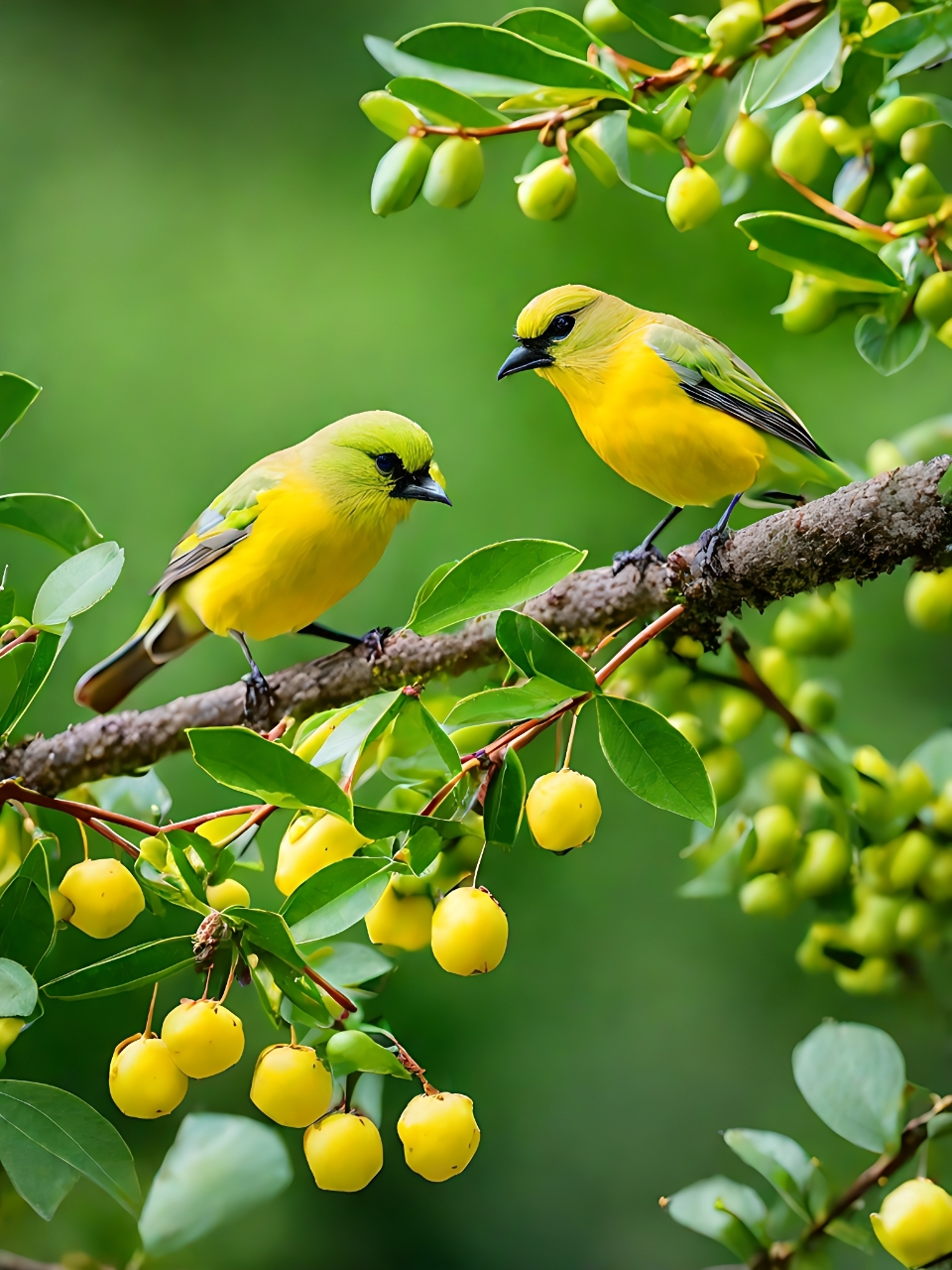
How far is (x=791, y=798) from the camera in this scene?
0.69 metres

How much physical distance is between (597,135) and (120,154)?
123 cm

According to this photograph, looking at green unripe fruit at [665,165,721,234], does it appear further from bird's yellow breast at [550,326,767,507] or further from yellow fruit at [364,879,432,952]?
yellow fruit at [364,879,432,952]

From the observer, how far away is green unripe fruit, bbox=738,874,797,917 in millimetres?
649

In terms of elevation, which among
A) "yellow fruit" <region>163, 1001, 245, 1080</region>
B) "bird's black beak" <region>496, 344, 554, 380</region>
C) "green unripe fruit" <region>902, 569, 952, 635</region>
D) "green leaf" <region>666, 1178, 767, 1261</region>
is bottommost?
"green leaf" <region>666, 1178, 767, 1261</region>

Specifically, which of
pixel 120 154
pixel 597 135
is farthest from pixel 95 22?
pixel 597 135

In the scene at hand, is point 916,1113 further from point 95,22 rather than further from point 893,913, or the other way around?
point 95,22

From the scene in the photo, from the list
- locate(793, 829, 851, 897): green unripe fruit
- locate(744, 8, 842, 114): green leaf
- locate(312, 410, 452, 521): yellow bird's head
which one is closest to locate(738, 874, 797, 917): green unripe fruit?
locate(793, 829, 851, 897): green unripe fruit

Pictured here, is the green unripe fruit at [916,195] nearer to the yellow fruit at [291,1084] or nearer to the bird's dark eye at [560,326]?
the bird's dark eye at [560,326]

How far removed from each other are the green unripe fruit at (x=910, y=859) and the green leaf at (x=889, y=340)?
0.95ft

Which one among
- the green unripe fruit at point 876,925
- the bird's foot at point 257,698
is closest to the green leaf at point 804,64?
the bird's foot at point 257,698

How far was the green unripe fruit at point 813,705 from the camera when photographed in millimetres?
709

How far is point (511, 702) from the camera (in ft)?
1.21

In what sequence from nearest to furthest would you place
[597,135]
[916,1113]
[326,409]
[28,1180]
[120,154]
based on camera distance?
[28,1180] → [597,135] → [916,1113] → [326,409] → [120,154]

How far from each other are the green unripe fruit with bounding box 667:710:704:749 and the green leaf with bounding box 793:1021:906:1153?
17 centimetres
